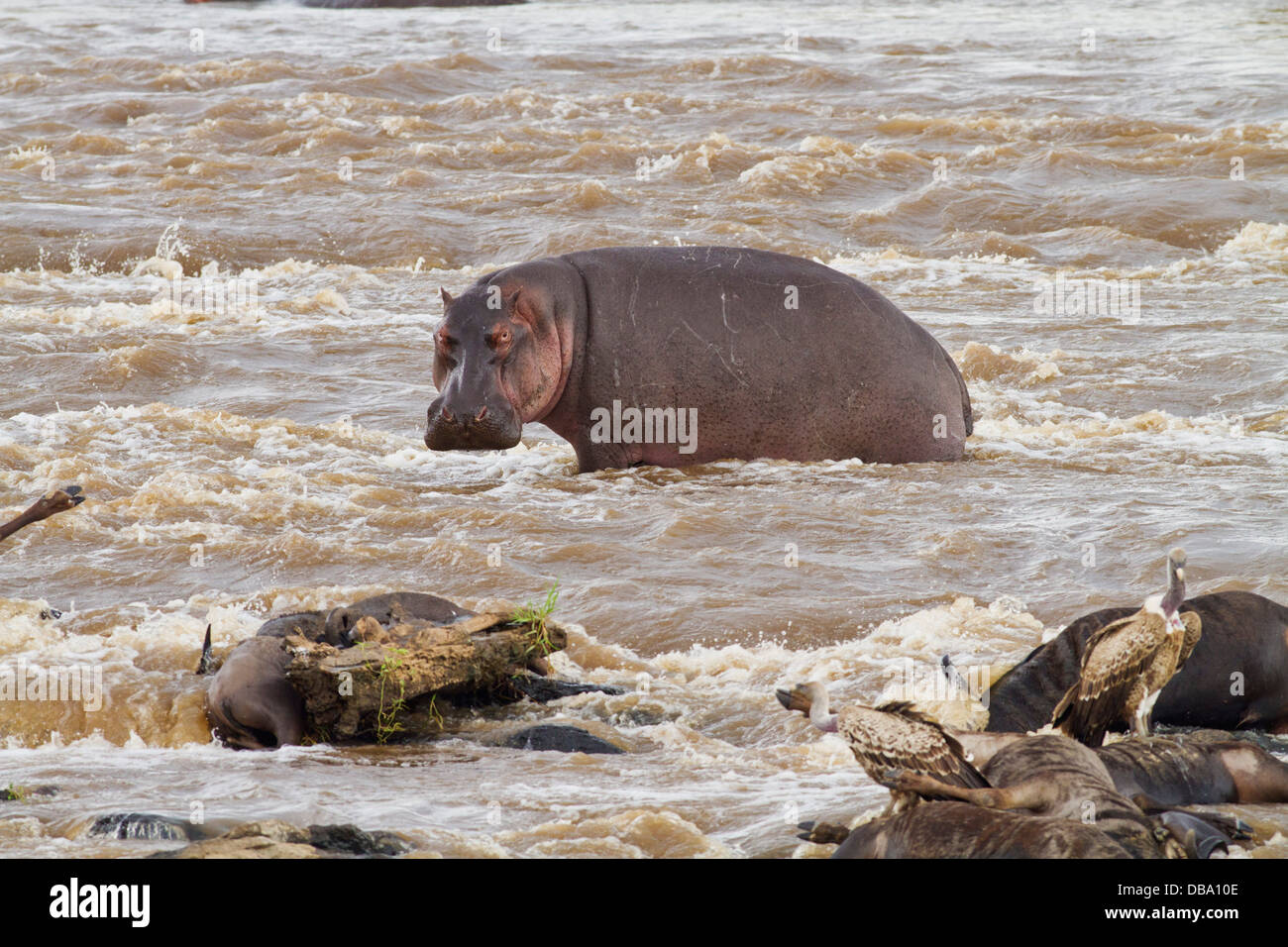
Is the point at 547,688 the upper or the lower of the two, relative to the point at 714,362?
lower


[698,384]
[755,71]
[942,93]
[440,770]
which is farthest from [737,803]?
[755,71]

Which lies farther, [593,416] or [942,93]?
[942,93]

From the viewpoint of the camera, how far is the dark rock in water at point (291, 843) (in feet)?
13.2

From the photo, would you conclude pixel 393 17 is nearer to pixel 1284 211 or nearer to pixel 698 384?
pixel 1284 211

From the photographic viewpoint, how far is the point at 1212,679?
18.1ft

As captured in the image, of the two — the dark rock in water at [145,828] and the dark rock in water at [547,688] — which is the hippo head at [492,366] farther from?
the dark rock in water at [145,828]

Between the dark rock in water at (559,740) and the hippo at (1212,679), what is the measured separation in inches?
50.4

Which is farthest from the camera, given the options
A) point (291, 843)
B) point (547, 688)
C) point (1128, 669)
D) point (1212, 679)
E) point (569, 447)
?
point (569, 447)

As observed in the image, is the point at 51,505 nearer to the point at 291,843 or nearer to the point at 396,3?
the point at 291,843

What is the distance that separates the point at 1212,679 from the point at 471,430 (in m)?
4.08

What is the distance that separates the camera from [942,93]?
23.5 meters

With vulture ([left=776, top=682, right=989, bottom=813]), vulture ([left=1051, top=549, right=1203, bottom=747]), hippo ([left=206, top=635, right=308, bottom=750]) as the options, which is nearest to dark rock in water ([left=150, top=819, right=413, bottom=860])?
vulture ([left=776, top=682, right=989, bottom=813])

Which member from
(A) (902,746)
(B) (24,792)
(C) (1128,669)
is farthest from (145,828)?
(C) (1128,669)
